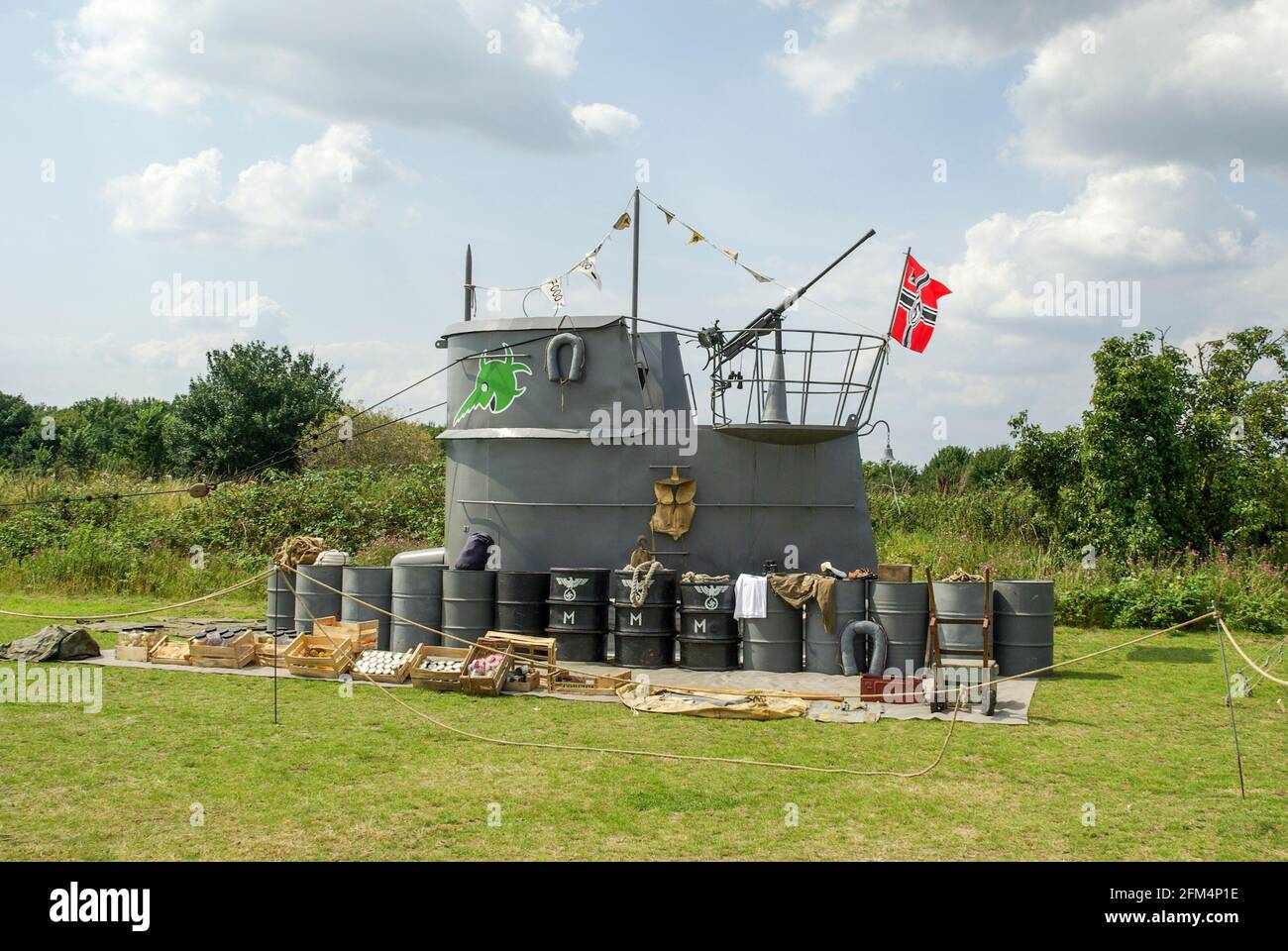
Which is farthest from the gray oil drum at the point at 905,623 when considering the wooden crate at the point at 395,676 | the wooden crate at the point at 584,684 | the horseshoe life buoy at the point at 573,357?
the wooden crate at the point at 395,676

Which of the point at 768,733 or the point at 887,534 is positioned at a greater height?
the point at 887,534

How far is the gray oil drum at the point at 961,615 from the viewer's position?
12383 mm

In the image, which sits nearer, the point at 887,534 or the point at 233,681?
the point at 233,681

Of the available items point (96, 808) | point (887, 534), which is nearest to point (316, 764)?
point (96, 808)

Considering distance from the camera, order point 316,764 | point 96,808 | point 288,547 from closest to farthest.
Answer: point 96,808
point 316,764
point 288,547

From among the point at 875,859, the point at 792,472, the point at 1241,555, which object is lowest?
the point at 875,859

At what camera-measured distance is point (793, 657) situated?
515 inches

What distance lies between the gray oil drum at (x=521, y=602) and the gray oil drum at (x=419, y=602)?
0.89m

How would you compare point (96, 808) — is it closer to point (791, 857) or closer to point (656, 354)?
point (791, 857)

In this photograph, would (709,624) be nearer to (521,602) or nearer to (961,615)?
(521,602)

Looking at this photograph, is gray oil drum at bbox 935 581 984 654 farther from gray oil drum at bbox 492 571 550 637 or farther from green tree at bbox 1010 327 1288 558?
green tree at bbox 1010 327 1288 558

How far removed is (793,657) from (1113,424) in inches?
490

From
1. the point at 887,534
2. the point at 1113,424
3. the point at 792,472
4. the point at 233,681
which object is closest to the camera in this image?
the point at 233,681

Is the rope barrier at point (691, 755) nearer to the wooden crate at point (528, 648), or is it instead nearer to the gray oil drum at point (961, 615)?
the wooden crate at point (528, 648)
